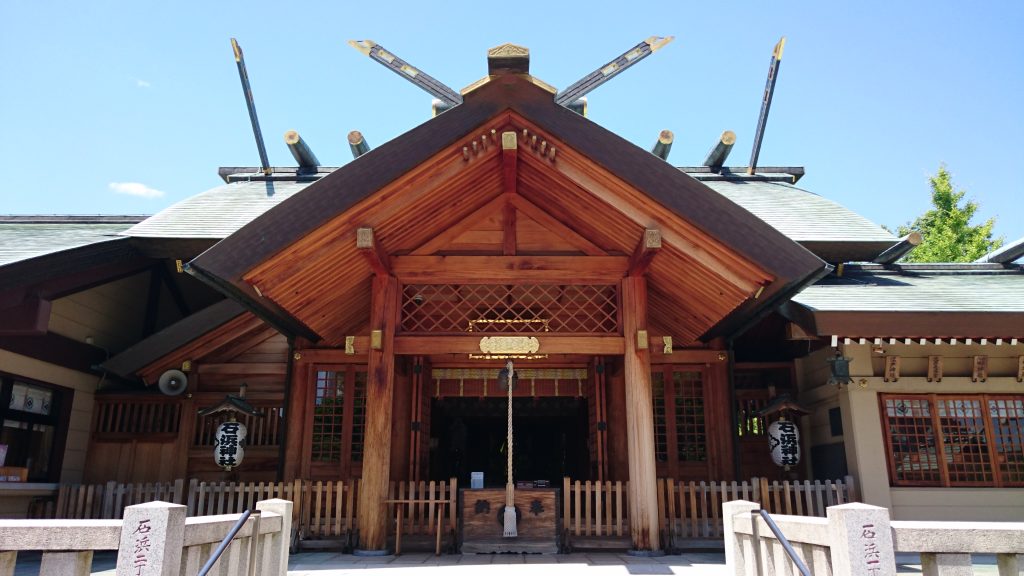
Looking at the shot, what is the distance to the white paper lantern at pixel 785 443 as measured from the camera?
10.0 m

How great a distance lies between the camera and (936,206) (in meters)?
24.8

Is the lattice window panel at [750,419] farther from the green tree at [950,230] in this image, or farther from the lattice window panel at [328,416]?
the green tree at [950,230]

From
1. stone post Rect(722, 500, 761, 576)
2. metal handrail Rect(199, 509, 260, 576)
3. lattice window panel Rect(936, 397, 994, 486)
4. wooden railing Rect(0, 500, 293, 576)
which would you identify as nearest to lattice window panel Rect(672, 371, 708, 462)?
lattice window panel Rect(936, 397, 994, 486)

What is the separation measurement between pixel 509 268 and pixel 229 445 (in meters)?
5.34

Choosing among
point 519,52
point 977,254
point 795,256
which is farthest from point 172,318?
point 977,254

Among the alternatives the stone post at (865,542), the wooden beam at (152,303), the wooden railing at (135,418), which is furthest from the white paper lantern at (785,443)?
the wooden beam at (152,303)

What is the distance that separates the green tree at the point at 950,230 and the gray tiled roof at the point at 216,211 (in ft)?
73.3

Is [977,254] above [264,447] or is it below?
above

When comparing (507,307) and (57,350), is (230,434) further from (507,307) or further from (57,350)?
(507,307)

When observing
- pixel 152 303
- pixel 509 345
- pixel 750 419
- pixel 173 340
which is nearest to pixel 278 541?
pixel 509 345

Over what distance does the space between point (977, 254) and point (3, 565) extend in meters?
28.2

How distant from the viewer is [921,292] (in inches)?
387

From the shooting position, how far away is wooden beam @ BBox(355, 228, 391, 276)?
800 centimetres

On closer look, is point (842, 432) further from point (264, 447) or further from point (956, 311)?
point (264, 447)
